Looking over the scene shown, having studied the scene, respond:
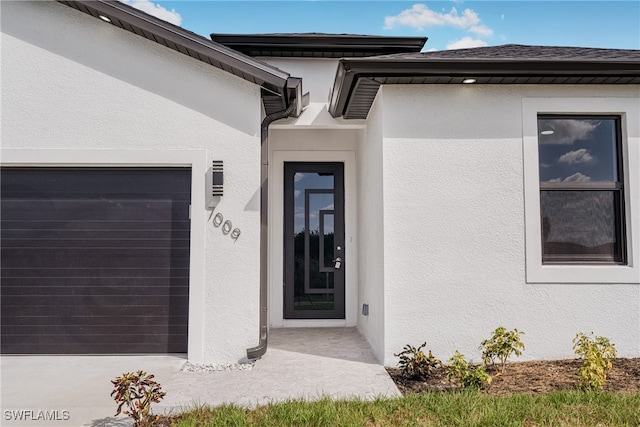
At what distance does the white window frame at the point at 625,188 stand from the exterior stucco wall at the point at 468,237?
0.20ft

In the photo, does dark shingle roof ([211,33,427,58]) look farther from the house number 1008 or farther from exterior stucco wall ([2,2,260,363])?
the house number 1008

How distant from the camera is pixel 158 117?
6.10 metres

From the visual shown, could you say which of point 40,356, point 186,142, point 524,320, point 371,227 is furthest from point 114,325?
point 524,320

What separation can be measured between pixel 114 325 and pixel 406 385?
414 cm

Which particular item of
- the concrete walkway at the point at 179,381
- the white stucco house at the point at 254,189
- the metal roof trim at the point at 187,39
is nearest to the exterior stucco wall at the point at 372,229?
the white stucco house at the point at 254,189

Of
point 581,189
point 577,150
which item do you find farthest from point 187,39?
point 581,189

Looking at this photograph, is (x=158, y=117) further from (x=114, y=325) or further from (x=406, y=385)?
(x=406, y=385)

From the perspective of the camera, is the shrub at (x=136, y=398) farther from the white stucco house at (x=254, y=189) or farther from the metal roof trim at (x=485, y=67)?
the metal roof trim at (x=485, y=67)

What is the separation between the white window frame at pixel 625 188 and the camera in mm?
5688

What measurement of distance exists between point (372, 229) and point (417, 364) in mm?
2224

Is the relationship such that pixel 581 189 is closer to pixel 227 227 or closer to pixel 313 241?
pixel 313 241

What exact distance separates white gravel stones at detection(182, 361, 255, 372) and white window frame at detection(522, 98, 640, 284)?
155 inches

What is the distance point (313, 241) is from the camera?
837 cm

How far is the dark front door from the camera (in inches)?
327
